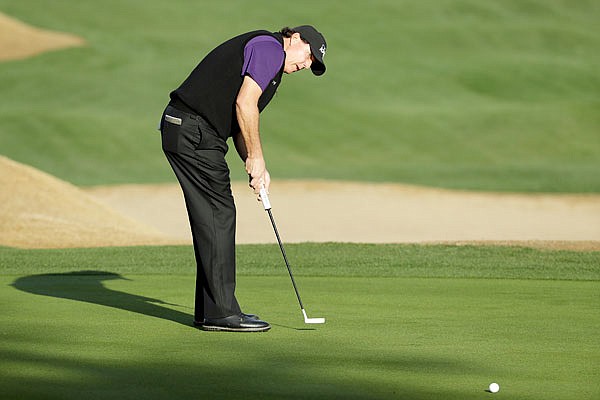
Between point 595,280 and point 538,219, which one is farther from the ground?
point 538,219

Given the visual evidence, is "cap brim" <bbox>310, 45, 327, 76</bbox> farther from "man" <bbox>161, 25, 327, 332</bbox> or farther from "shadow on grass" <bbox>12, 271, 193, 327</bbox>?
"shadow on grass" <bbox>12, 271, 193, 327</bbox>

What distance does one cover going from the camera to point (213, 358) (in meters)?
6.00

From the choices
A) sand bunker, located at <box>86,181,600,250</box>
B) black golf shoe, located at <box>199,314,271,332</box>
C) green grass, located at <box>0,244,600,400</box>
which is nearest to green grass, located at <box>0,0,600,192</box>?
sand bunker, located at <box>86,181,600,250</box>

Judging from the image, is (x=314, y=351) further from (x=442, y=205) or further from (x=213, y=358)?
(x=442, y=205)

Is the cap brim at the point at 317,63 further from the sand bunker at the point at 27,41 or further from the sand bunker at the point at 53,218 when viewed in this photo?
the sand bunker at the point at 27,41

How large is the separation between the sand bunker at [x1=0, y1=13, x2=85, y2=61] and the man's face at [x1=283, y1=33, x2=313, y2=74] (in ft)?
122

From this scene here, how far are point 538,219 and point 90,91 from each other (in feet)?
63.4

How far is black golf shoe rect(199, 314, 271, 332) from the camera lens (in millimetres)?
7027

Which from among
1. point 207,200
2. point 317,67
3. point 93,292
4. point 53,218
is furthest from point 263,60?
point 53,218

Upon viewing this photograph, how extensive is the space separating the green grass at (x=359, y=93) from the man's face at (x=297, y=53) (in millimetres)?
22107

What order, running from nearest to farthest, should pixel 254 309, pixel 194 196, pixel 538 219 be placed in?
pixel 194 196, pixel 254 309, pixel 538 219

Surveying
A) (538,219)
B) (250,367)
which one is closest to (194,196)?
(250,367)

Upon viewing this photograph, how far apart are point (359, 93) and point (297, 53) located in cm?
3332

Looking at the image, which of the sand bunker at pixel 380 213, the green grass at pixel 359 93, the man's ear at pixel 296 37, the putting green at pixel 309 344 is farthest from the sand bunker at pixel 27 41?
the man's ear at pixel 296 37
